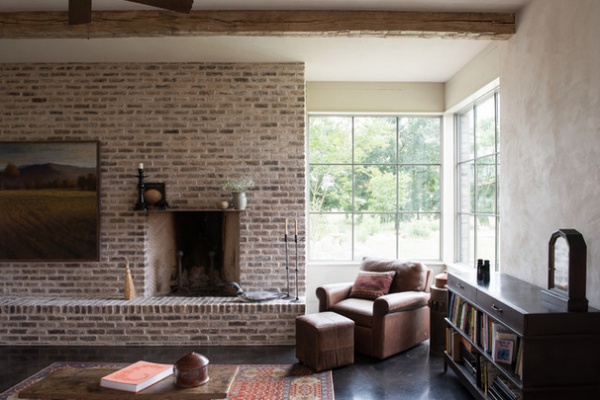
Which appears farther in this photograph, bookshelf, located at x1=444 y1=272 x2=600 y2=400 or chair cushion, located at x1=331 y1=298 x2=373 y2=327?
chair cushion, located at x1=331 y1=298 x2=373 y2=327

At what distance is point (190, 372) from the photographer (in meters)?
2.73

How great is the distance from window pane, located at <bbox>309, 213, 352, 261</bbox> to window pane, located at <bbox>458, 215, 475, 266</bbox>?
1484 millimetres

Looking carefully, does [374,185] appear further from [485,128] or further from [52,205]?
[52,205]

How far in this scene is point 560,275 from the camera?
291 centimetres

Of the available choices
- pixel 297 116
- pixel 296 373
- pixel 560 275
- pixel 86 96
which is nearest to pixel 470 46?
pixel 297 116

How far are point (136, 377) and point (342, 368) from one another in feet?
6.90

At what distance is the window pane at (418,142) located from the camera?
647 centimetres

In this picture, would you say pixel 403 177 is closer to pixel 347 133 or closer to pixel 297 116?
pixel 347 133

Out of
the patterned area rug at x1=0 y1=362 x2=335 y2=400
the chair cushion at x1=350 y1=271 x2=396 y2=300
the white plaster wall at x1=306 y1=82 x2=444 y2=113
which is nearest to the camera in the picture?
the patterned area rug at x1=0 y1=362 x2=335 y2=400

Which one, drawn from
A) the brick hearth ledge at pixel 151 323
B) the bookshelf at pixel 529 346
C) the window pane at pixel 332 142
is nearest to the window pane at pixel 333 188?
the window pane at pixel 332 142

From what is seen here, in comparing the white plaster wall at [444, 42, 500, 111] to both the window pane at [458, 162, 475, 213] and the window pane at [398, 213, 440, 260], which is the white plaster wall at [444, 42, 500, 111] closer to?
the window pane at [458, 162, 475, 213]

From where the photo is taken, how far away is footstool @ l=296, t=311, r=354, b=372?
164 inches

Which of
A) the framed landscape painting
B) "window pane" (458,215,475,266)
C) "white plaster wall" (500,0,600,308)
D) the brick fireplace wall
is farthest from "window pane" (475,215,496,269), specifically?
the framed landscape painting

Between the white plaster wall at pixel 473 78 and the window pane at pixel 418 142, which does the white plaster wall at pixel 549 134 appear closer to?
the white plaster wall at pixel 473 78
